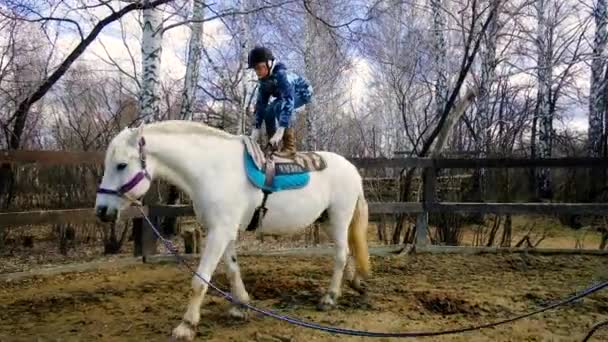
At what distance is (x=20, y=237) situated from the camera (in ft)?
25.1

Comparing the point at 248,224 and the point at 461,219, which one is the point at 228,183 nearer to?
the point at 248,224

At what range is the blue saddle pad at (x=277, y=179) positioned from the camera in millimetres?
3965

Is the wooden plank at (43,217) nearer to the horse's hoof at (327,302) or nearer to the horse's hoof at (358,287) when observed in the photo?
the horse's hoof at (327,302)

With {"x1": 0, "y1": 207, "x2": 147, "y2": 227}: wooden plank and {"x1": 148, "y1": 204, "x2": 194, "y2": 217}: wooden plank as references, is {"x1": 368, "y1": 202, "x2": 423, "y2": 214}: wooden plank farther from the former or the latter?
{"x1": 0, "y1": 207, "x2": 147, "y2": 227}: wooden plank

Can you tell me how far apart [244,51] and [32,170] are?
672 cm

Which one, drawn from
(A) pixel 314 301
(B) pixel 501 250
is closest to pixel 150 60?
(A) pixel 314 301

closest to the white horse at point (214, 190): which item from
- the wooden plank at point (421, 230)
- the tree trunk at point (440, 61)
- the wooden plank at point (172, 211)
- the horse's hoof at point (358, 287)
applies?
the horse's hoof at point (358, 287)

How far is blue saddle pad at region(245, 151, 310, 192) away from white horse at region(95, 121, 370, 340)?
1.7 inches

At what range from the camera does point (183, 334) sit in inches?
135

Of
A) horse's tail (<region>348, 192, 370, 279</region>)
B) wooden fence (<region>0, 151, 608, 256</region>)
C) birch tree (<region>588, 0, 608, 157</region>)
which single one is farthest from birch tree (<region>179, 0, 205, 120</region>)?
birch tree (<region>588, 0, 608, 157</region>)

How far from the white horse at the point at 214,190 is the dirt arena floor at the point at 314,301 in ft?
1.26

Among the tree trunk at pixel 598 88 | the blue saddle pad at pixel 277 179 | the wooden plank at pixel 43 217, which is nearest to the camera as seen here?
the blue saddle pad at pixel 277 179

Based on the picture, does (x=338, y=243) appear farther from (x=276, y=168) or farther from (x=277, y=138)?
(x=277, y=138)

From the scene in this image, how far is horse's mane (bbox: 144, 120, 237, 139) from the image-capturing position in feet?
12.2
